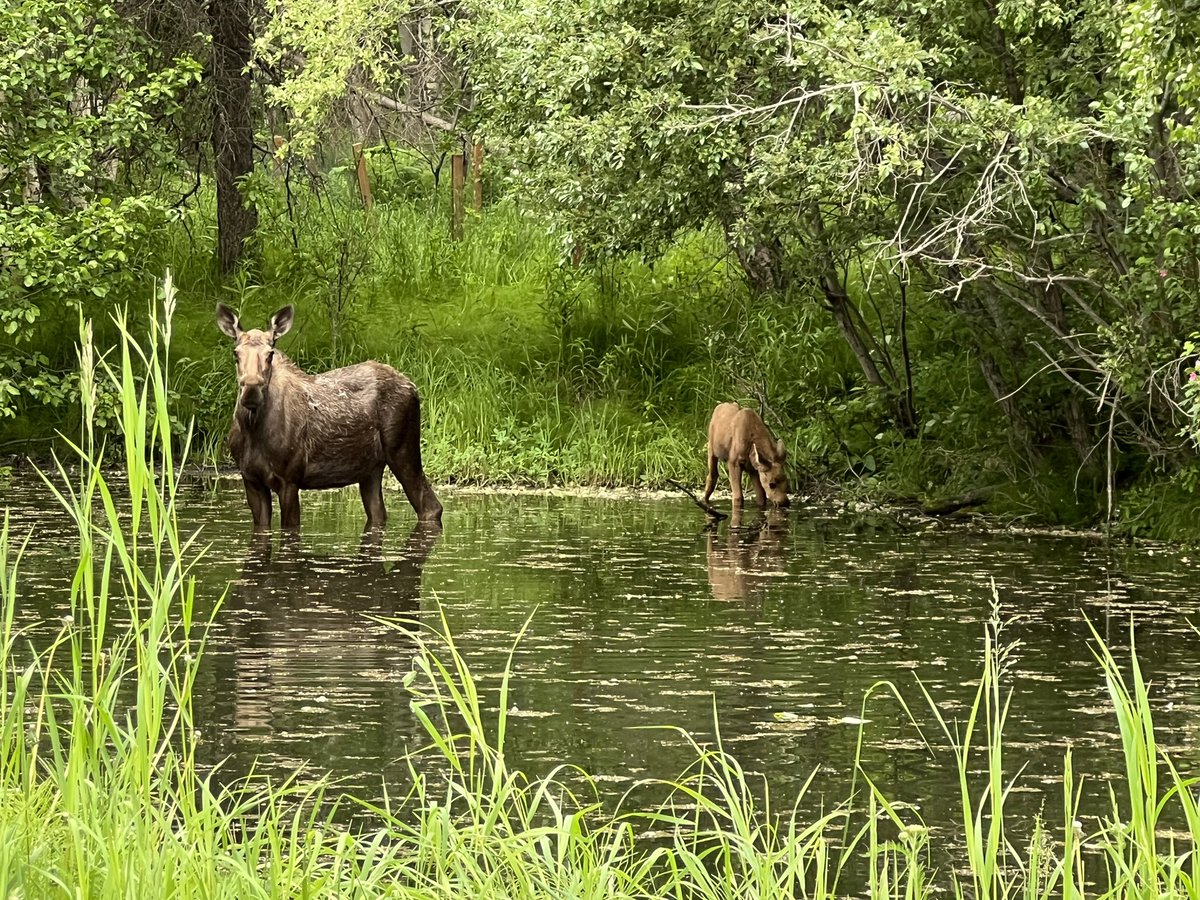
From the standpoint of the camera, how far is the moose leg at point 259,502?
14.0 m

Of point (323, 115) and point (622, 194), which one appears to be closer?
point (622, 194)

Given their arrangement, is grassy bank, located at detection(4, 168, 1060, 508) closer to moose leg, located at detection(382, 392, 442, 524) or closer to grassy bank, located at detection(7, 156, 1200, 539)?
grassy bank, located at detection(7, 156, 1200, 539)

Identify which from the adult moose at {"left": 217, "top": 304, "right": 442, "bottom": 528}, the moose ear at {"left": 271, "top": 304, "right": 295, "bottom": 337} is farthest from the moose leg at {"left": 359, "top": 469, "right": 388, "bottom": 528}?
the moose ear at {"left": 271, "top": 304, "right": 295, "bottom": 337}

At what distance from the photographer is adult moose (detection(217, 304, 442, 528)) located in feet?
44.6

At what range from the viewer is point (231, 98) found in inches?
858

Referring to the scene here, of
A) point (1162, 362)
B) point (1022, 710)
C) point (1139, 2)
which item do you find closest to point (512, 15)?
point (1162, 362)

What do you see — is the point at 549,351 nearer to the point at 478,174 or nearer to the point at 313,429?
the point at 478,174

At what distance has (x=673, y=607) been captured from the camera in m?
11.0

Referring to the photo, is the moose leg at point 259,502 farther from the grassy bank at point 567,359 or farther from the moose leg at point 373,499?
the grassy bank at point 567,359

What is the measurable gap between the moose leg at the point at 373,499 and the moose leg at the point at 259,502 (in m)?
1.01

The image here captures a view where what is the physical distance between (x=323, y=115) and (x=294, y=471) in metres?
6.81

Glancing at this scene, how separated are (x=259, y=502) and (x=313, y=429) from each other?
2.31 feet

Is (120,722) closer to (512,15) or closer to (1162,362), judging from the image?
(1162,362)

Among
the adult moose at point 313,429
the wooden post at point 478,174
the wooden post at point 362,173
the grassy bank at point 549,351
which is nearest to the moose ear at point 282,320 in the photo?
the adult moose at point 313,429
